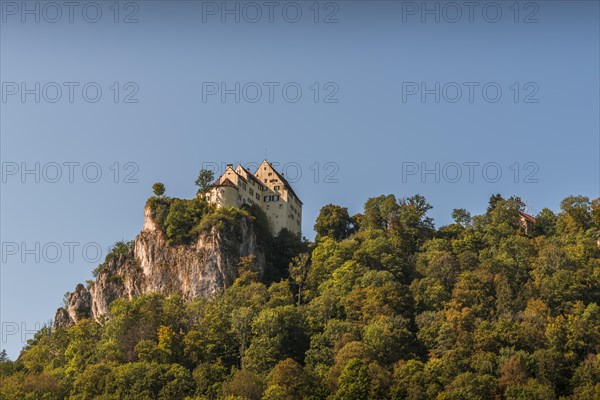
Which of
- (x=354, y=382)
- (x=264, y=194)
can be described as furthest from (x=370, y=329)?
(x=264, y=194)

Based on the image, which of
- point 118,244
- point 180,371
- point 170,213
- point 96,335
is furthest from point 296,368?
point 118,244

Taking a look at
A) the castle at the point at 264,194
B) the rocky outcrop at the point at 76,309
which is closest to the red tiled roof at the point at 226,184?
the castle at the point at 264,194

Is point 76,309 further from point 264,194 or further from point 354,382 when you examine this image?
point 354,382

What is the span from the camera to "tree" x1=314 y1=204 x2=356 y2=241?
114312mm

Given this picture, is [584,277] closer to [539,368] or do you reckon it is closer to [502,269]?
[502,269]

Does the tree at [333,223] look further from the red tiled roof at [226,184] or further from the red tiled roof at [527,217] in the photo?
the red tiled roof at [527,217]

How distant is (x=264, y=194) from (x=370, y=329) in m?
36.5

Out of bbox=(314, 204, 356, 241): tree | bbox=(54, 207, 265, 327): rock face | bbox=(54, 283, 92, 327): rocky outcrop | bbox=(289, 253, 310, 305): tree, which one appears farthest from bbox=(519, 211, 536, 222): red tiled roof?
bbox=(54, 283, 92, 327): rocky outcrop

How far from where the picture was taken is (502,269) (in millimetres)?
96438

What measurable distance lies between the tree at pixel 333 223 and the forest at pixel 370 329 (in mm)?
2779

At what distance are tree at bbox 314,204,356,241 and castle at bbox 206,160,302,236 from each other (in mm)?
4685

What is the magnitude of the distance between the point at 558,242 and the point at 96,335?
52.3 metres

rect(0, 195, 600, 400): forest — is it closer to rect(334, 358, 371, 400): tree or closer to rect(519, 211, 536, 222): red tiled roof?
rect(334, 358, 371, 400): tree

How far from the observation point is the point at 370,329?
8588 centimetres
